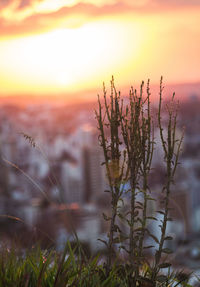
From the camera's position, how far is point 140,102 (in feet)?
5.41

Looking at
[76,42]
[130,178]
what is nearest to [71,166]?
[76,42]

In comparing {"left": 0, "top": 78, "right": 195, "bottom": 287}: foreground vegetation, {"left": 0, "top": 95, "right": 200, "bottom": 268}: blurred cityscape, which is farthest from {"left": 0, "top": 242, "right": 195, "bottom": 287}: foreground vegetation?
{"left": 0, "top": 95, "right": 200, "bottom": 268}: blurred cityscape

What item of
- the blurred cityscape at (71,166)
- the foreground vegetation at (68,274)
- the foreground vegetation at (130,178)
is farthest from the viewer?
the blurred cityscape at (71,166)

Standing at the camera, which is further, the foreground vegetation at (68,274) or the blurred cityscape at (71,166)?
the blurred cityscape at (71,166)

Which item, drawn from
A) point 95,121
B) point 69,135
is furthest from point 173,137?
point 69,135

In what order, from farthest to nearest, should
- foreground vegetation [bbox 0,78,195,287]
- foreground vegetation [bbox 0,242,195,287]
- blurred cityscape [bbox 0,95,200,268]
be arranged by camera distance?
1. blurred cityscape [bbox 0,95,200,268]
2. foreground vegetation [bbox 0,78,195,287]
3. foreground vegetation [bbox 0,242,195,287]

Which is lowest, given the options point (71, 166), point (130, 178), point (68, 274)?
point (71, 166)

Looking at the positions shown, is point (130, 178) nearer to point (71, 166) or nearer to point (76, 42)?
point (76, 42)

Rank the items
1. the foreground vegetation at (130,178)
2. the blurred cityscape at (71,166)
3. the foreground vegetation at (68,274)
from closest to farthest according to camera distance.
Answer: the foreground vegetation at (68,274)
the foreground vegetation at (130,178)
the blurred cityscape at (71,166)

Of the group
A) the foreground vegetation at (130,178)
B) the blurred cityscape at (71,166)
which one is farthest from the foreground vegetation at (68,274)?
the blurred cityscape at (71,166)

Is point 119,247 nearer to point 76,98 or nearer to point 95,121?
point 95,121

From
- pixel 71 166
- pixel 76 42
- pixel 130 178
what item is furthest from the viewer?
pixel 71 166

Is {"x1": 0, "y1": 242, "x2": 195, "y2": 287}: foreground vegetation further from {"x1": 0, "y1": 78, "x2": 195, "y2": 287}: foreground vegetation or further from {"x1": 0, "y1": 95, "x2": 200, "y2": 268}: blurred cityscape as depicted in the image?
{"x1": 0, "y1": 95, "x2": 200, "y2": 268}: blurred cityscape

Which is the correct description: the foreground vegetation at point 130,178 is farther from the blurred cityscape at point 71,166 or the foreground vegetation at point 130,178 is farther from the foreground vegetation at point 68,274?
the blurred cityscape at point 71,166
